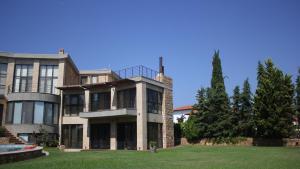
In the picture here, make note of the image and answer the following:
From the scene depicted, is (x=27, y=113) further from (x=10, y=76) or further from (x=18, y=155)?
(x=18, y=155)

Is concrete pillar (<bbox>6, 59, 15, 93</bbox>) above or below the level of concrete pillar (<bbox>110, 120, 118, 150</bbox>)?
above

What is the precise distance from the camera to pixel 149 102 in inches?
1273

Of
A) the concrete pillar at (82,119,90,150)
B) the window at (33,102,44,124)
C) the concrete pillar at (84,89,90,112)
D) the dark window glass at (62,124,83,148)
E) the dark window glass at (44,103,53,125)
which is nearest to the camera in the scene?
the window at (33,102,44,124)

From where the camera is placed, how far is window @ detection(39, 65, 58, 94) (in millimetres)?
36688

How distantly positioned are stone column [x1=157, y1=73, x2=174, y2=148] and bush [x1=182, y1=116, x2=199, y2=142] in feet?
9.70

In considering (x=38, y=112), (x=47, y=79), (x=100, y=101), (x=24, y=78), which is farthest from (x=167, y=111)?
(x=24, y=78)

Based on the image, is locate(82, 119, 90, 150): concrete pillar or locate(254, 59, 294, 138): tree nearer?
locate(254, 59, 294, 138): tree

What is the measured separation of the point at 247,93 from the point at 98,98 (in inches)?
681

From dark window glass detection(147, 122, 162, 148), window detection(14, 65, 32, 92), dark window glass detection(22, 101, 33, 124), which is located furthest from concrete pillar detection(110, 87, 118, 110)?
window detection(14, 65, 32, 92)

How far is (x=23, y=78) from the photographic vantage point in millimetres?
36375

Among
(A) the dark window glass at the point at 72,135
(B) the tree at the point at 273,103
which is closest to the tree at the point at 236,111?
(B) the tree at the point at 273,103

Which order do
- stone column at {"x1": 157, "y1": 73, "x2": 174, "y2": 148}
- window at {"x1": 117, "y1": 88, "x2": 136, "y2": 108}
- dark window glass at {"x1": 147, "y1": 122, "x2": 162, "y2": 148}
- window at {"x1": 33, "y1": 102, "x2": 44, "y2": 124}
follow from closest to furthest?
window at {"x1": 117, "y1": 88, "x2": 136, "y2": 108} → dark window glass at {"x1": 147, "y1": 122, "x2": 162, "y2": 148} → window at {"x1": 33, "y1": 102, "x2": 44, "y2": 124} → stone column at {"x1": 157, "y1": 73, "x2": 174, "y2": 148}

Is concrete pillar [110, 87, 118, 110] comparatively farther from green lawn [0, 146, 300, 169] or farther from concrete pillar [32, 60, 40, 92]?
green lawn [0, 146, 300, 169]

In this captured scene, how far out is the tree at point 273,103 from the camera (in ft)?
101
